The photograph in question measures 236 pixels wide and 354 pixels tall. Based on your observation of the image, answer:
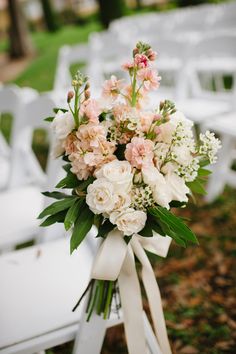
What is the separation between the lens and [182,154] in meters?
1.02

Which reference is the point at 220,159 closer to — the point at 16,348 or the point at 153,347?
the point at 153,347

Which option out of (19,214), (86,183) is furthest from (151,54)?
(19,214)

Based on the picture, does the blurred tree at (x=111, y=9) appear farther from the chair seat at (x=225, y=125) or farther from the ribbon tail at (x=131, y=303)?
the ribbon tail at (x=131, y=303)

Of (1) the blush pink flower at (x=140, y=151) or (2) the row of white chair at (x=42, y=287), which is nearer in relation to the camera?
(1) the blush pink flower at (x=140, y=151)

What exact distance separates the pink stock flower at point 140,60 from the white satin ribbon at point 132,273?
0.48 meters

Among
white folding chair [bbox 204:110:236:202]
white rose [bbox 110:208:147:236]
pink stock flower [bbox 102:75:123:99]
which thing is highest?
pink stock flower [bbox 102:75:123:99]

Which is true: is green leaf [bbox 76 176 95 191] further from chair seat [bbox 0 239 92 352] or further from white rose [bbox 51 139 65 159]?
chair seat [bbox 0 239 92 352]

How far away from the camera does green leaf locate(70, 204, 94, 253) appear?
1060 mm

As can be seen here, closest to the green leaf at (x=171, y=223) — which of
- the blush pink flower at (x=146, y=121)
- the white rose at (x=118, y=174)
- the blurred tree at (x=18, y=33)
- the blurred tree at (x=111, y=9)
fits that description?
the white rose at (x=118, y=174)

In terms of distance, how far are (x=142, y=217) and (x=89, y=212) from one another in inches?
7.1

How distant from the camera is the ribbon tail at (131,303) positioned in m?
1.18

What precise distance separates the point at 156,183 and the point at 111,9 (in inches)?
652

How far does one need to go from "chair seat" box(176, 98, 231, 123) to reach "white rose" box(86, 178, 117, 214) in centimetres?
252

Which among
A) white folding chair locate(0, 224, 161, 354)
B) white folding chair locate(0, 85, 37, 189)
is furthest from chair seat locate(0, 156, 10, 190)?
white folding chair locate(0, 224, 161, 354)
